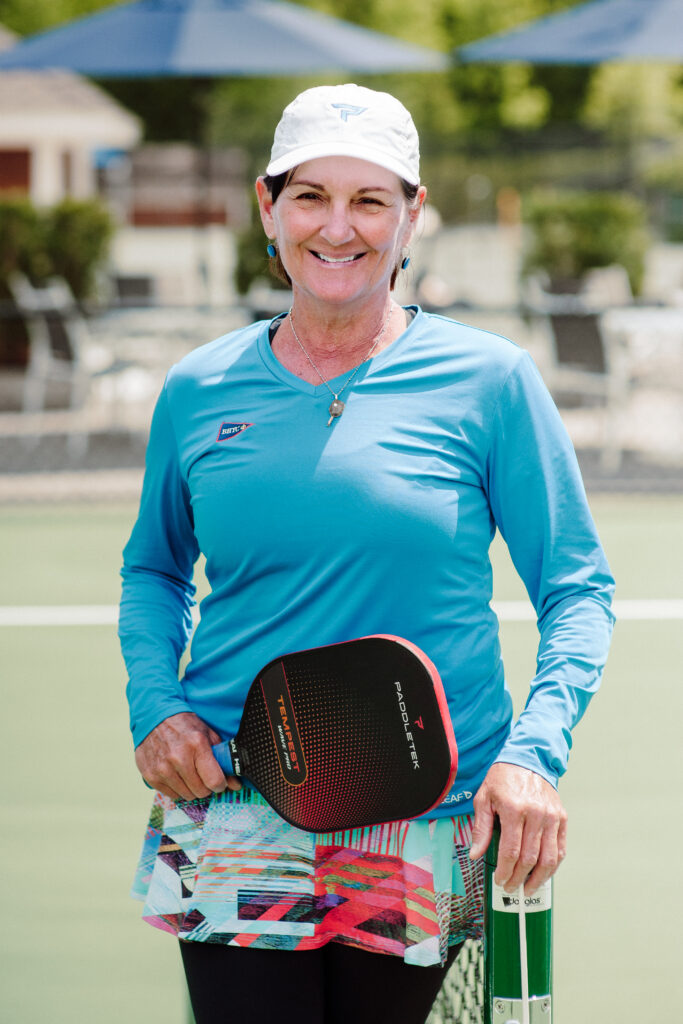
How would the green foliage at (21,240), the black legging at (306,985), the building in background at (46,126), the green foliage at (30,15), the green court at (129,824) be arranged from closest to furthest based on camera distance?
the black legging at (306,985) → the green court at (129,824) → the green foliage at (21,240) → the building in background at (46,126) → the green foliage at (30,15)

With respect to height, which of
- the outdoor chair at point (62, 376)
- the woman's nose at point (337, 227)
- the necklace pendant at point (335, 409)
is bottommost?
the outdoor chair at point (62, 376)

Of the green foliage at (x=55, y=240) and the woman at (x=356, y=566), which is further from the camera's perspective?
the green foliage at (x=55, y=240)

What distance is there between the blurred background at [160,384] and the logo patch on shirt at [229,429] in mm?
532

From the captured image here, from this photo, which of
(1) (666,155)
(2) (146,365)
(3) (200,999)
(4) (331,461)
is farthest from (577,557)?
(1) (666,155)

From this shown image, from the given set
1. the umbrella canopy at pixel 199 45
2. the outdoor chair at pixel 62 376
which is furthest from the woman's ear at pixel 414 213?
the umbrella canopy at pixel 199 45

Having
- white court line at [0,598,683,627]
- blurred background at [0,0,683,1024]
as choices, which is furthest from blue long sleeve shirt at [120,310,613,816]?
white court line at [0,598,683,627]

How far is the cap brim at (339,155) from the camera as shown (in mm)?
2021

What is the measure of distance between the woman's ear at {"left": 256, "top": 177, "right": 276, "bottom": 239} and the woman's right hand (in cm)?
78

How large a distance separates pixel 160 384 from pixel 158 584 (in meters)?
9.84

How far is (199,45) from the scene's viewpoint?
1253 cm

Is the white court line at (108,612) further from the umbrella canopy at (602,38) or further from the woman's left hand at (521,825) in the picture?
the umbrella canopy at (602,38)

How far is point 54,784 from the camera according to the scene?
4852mm

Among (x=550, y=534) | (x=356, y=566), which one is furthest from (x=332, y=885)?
(x=550, y=534)

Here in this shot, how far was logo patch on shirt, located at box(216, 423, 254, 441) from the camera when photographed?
2.16 m
